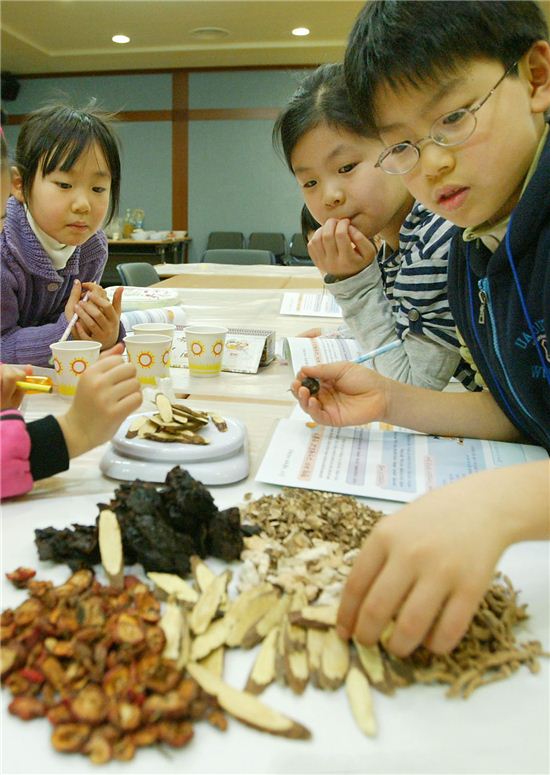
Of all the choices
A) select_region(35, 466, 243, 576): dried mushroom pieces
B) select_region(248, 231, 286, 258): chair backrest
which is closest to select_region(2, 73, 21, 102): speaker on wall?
select_region(248, 231, 286, 258): chair backrest

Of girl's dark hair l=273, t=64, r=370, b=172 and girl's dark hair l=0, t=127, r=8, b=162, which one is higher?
girl's dark hair l=273, t=64, r=370, b=172

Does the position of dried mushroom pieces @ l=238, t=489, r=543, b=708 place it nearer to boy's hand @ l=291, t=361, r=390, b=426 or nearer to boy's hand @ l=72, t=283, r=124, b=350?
boy's hand @ l=291, t=361, r=390, b=426

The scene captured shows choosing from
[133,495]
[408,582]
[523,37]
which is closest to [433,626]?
[408,582]

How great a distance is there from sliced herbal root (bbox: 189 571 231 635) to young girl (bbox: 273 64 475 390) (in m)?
0.83

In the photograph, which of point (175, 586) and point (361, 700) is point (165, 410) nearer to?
point (175, 586)

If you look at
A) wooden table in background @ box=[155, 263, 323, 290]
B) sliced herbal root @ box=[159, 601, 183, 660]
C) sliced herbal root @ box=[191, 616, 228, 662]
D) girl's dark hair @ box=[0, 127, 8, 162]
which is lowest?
wooden table in background @ box=[155, 263, 323, 290]

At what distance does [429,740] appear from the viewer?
1.34ft

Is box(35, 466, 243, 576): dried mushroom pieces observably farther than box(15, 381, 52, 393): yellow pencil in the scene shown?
No

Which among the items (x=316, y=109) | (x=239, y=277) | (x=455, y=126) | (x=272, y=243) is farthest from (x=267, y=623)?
(x=272, y=243)

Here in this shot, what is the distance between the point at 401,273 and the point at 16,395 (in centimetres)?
79

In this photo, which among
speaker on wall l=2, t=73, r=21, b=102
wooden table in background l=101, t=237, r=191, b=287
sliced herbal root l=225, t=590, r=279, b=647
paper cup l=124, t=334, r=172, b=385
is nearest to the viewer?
sliced herbal root l=225, t=590, r=279, b=647

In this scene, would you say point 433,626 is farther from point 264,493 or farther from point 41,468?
point 41,468

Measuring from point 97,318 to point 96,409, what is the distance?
0.68 metres

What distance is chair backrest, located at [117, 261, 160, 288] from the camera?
3.15 metres
